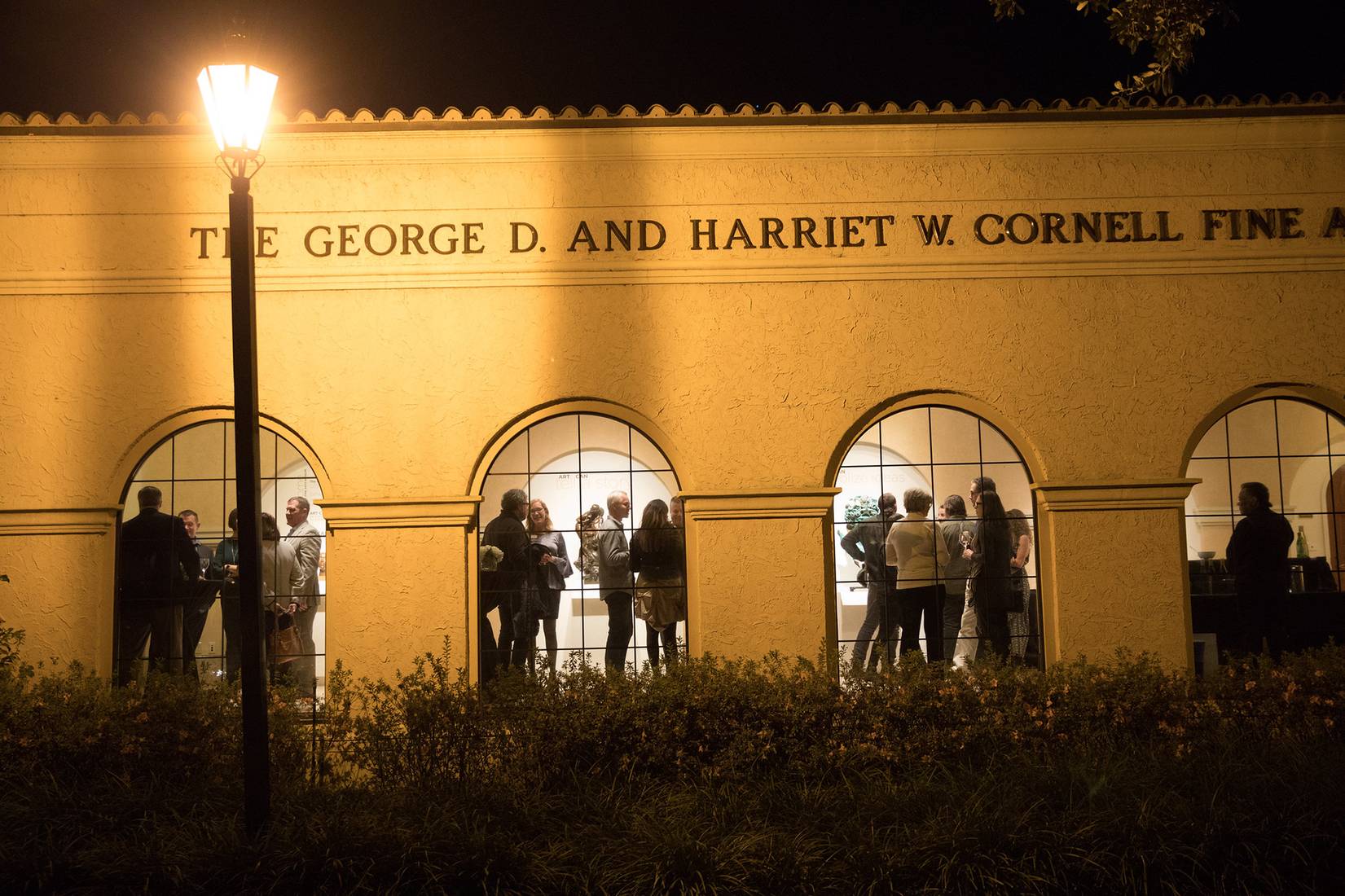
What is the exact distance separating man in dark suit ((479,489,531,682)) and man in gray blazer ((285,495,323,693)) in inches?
58.3

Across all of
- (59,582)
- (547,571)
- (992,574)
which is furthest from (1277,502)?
(59,582)

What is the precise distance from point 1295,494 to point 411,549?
8.05m

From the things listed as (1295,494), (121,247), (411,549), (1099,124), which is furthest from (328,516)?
(1295,494)

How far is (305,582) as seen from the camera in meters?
10.6

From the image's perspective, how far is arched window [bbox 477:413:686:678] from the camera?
1018 cm

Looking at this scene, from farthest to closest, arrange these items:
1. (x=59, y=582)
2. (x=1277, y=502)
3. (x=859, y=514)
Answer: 1. (x=1277, y=502)
2. (x=859, y=514)
3. (x=59, y=582)

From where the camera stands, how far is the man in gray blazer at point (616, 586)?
10.3 metres

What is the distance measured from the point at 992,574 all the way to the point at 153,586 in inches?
266

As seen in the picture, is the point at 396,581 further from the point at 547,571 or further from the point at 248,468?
the point at 248,468

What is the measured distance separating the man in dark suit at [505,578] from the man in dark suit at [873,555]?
285cm

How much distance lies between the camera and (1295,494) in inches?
458

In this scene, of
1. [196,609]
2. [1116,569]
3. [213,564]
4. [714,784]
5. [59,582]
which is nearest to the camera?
[714,784]

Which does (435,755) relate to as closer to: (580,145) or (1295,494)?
(580,145)

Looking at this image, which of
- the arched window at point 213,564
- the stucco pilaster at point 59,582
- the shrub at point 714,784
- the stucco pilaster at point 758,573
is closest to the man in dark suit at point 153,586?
the arched window at point 213,564
